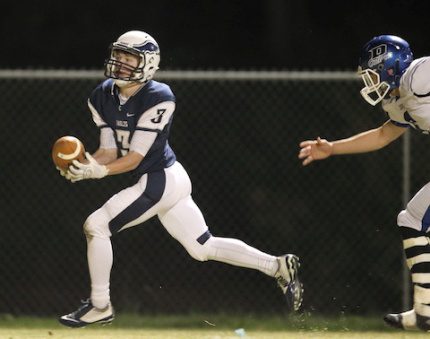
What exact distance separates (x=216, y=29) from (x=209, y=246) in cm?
554

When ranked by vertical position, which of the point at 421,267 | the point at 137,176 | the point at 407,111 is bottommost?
the point at 421,267

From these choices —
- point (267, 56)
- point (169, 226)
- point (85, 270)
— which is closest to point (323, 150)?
point (169, 226)

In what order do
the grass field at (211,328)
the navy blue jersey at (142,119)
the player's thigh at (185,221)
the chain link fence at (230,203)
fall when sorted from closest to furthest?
the navy blue jersey at (142,119)
the player's thigh at (185,221)
the grass field at (211,328)
the chain link fence at (230,203)

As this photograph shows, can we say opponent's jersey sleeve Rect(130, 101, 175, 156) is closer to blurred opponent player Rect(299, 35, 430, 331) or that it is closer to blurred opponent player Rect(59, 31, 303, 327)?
blurred opponent player Rect(59, 31, 303, 327)

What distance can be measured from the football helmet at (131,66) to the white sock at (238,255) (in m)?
1.23

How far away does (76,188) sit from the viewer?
1152 centimetres

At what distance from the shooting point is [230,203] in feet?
37.8

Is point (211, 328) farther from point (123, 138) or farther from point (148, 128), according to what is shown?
point (148, 128)

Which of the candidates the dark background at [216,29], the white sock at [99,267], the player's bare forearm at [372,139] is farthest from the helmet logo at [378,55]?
the dark background at [216,29]

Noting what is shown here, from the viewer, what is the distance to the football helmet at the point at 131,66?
30.0ft

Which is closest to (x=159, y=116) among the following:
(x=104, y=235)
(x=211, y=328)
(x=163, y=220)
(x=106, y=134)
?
(x=106, y=134)

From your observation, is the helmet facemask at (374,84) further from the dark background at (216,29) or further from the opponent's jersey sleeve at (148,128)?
the dark background at (216,29)

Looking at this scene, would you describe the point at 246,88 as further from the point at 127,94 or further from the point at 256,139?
the point at 127,94

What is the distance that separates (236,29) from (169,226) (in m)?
5.45
